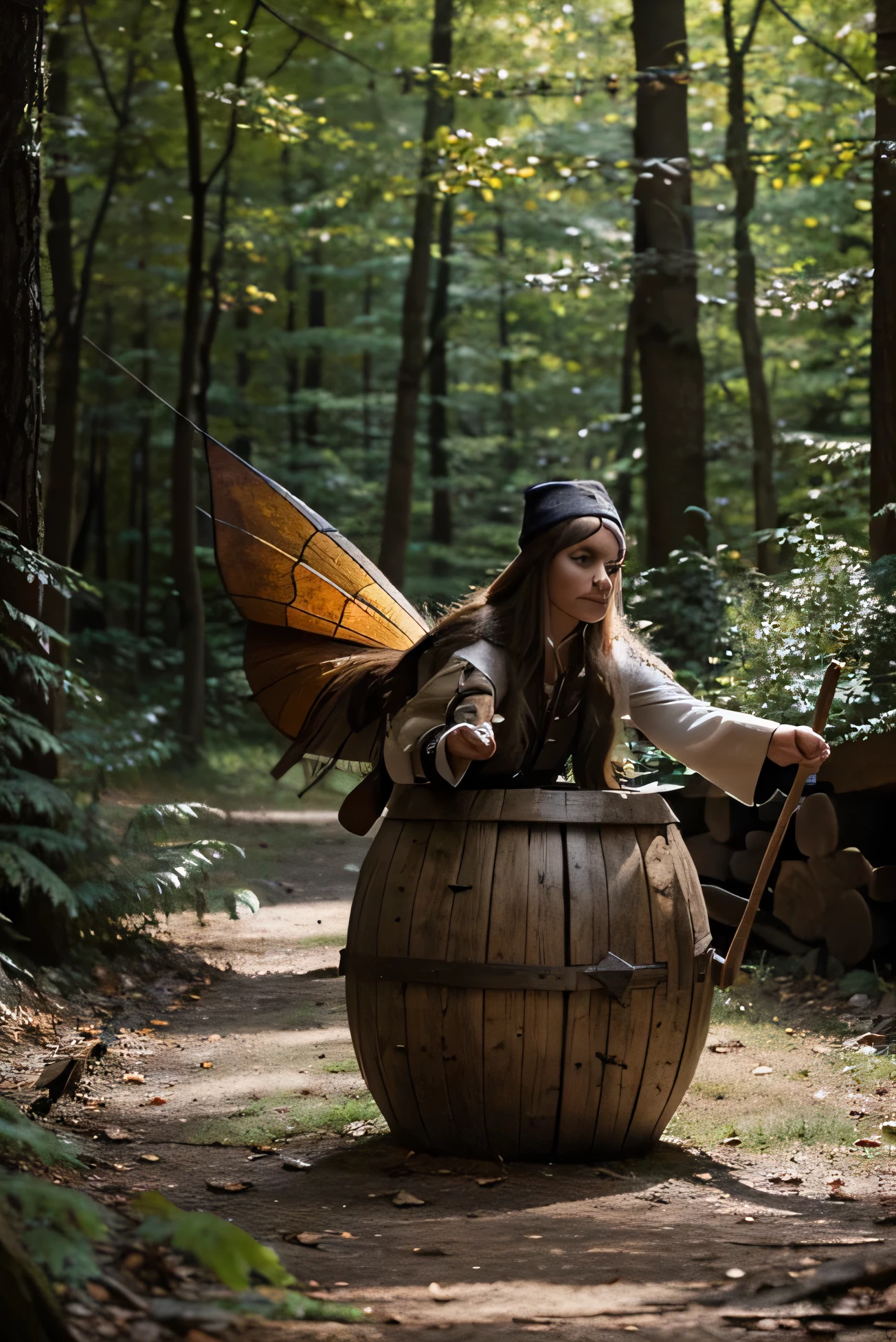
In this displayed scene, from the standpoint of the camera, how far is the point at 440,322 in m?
18.9

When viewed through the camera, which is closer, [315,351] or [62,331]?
[62,331]

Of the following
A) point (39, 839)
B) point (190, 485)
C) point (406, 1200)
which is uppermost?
point (190, 485)

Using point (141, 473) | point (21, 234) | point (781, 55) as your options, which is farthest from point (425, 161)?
point (141, 473)

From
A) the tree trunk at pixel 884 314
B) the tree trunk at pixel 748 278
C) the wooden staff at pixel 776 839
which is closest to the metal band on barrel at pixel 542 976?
the wooden staff at pixel 776 839

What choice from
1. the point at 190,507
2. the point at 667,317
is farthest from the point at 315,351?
the point at 667,317

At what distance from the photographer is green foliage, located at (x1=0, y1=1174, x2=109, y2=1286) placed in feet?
6.64

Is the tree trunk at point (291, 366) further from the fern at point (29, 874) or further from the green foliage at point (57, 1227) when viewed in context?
the green foliage at point (57, 1227)

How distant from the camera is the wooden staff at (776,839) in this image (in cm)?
362

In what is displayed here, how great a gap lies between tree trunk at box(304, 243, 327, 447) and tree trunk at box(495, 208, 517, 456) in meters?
3.35

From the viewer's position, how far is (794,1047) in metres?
5.39

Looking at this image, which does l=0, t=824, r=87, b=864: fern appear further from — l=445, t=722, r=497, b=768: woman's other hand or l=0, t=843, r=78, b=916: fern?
l=445, t=722, r=497, b=768: woman's other hand

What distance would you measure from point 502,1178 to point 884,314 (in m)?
5.16

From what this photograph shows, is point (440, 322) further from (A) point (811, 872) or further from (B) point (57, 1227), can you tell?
(B) point (57, 1227)

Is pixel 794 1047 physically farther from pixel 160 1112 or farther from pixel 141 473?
pixel 141 473
